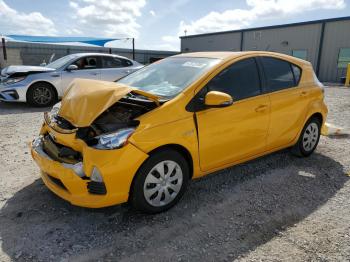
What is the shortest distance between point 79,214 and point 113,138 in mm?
949

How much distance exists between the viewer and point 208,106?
323 cm

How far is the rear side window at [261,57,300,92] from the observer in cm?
404

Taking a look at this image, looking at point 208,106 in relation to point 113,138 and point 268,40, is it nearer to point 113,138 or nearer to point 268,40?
point 113,138

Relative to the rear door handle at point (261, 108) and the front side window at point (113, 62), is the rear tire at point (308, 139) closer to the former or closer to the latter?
the rear door handle at point (261, 108)

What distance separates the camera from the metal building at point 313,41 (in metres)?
20.5

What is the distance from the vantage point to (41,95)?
28.2 ft

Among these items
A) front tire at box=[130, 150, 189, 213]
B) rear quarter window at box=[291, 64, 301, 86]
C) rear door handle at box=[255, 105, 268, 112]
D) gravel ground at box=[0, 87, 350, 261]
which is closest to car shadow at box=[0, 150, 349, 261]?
gravel ground at box=[0, 87, 350, 261]

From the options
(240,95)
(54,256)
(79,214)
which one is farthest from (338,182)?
(54,256)

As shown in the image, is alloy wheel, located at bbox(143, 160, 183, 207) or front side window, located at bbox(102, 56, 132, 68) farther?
front side window, located at bbox(102, 56, 132, 68)

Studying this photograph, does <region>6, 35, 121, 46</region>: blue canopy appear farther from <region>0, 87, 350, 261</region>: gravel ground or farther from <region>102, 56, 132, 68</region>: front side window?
<region>0, 87, 350, 261</region>: gravel ground

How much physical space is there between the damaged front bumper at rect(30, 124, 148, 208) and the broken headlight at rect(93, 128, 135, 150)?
0.14 ft

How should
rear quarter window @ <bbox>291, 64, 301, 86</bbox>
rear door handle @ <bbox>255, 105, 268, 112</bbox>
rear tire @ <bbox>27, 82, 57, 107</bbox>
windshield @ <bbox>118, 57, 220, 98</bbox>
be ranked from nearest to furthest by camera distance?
windshield @ <bbox>118, 57, 220, 98</bbox>, rear door handle @ <bbox>255, 105, 268, 112</bbox>, rear quarter window @ <bbox>291, 64, 301, 86</bbox>, rear tire @ <bbox>27, 82, 57, 107</bbox>

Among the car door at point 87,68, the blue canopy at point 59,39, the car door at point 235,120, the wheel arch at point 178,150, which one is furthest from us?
the blue canopy at point 59,39

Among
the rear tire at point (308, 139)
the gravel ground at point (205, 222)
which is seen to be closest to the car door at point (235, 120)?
the gravel ground at point (205, 222)
